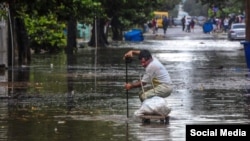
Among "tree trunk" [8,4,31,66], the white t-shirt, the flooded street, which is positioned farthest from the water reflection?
"tree trunk" [8,4,31,66]

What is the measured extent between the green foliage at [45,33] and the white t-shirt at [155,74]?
24.2 meters

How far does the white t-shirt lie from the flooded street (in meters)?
0.71

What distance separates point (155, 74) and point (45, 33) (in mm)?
25506

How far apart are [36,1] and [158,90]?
6.74m

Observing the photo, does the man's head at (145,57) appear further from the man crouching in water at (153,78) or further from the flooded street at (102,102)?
the flooded street at (102,102)

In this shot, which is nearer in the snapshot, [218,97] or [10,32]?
[218,97]

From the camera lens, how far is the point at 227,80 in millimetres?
24703

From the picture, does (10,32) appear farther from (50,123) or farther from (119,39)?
(119,39)

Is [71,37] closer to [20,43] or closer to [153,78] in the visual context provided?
[20,43]

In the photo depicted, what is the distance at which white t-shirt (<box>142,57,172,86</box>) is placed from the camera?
15.6m

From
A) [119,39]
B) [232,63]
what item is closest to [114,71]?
[232,63]

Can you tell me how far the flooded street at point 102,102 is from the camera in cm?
1368

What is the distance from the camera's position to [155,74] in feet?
51.5

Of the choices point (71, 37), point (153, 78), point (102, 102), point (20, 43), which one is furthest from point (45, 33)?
point (153, 78)
